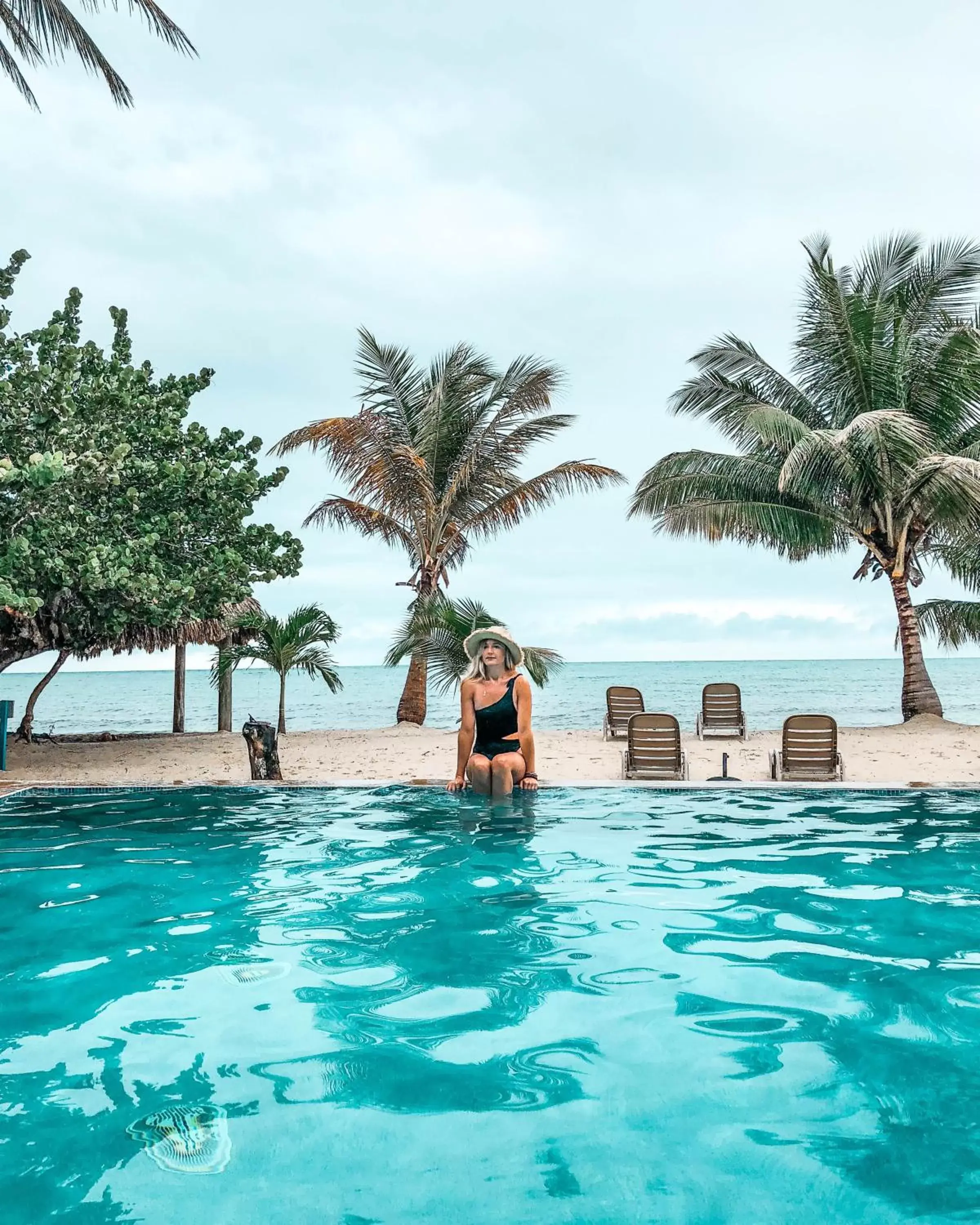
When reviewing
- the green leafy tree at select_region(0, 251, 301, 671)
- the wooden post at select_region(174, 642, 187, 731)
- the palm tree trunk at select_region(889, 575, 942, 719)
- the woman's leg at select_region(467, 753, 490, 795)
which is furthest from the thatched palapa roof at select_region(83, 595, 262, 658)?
the palm tree trunk at select_region(889, 575, 942, 719)

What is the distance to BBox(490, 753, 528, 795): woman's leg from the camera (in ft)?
23.5

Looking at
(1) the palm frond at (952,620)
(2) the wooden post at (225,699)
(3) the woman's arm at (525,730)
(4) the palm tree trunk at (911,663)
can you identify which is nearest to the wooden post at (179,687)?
(2) the wooden post at (225,699)

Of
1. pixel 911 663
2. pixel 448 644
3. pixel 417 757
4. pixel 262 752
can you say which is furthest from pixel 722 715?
pixel 262 752

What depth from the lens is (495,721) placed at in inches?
280

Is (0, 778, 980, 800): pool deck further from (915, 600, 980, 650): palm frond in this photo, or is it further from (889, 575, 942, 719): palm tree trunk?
(915, 600, 980, 650): palm frond

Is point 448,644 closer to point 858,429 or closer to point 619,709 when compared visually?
point 619,709

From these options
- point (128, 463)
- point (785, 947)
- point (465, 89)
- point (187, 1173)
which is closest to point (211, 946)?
point (187, 1173)

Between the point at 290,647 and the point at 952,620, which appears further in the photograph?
the point at 952,620

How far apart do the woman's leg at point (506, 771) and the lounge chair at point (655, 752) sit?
3225mm

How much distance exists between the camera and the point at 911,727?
15547mm

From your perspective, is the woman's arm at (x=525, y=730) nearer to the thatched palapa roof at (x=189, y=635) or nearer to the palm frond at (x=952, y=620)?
the thatched palapa roof at (x=189, y=635)

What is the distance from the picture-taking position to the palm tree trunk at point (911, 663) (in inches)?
650

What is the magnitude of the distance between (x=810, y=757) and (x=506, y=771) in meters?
4.88

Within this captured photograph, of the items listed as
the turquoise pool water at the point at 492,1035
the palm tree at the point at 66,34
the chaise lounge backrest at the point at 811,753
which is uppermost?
the palm tree at the point at 66,34
